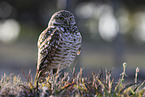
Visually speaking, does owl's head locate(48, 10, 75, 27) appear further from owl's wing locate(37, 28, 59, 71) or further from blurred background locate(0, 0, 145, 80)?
blurred background locate(0, 0, 145, 80)

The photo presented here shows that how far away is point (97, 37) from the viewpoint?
3203cm

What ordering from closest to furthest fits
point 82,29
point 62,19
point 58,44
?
point 58,44 < point 62,19 < point 82,29

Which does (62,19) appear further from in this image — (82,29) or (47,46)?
(82,29)

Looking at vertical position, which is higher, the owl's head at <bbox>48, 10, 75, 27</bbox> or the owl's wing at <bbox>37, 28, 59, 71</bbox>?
the owl's head at <bbox>48, 10, 75, 27</bbox>

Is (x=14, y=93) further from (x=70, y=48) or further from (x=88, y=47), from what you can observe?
(x=88, y=47)

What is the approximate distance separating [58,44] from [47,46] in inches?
7.6

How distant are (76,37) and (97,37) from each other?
2754cm

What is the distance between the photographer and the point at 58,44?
4.49 metres

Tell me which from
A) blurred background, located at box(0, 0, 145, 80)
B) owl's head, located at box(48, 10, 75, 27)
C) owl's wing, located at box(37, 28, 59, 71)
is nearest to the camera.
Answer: owl's wing, located at box(37, 28, 59, 71)

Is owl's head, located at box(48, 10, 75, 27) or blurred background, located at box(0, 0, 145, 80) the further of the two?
blurred background, located at box(0, 0, 145, 80)

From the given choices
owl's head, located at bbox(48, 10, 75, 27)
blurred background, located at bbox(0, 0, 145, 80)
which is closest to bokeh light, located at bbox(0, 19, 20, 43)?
blurred background, located at bbox(0, 0, 145, 80)

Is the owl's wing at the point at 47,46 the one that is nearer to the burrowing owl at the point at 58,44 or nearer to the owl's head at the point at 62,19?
the burrowing owl at the point at 58,44

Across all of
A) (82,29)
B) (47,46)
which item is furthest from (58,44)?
(82,29)

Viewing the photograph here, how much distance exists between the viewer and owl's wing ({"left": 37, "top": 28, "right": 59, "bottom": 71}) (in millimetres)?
4496
